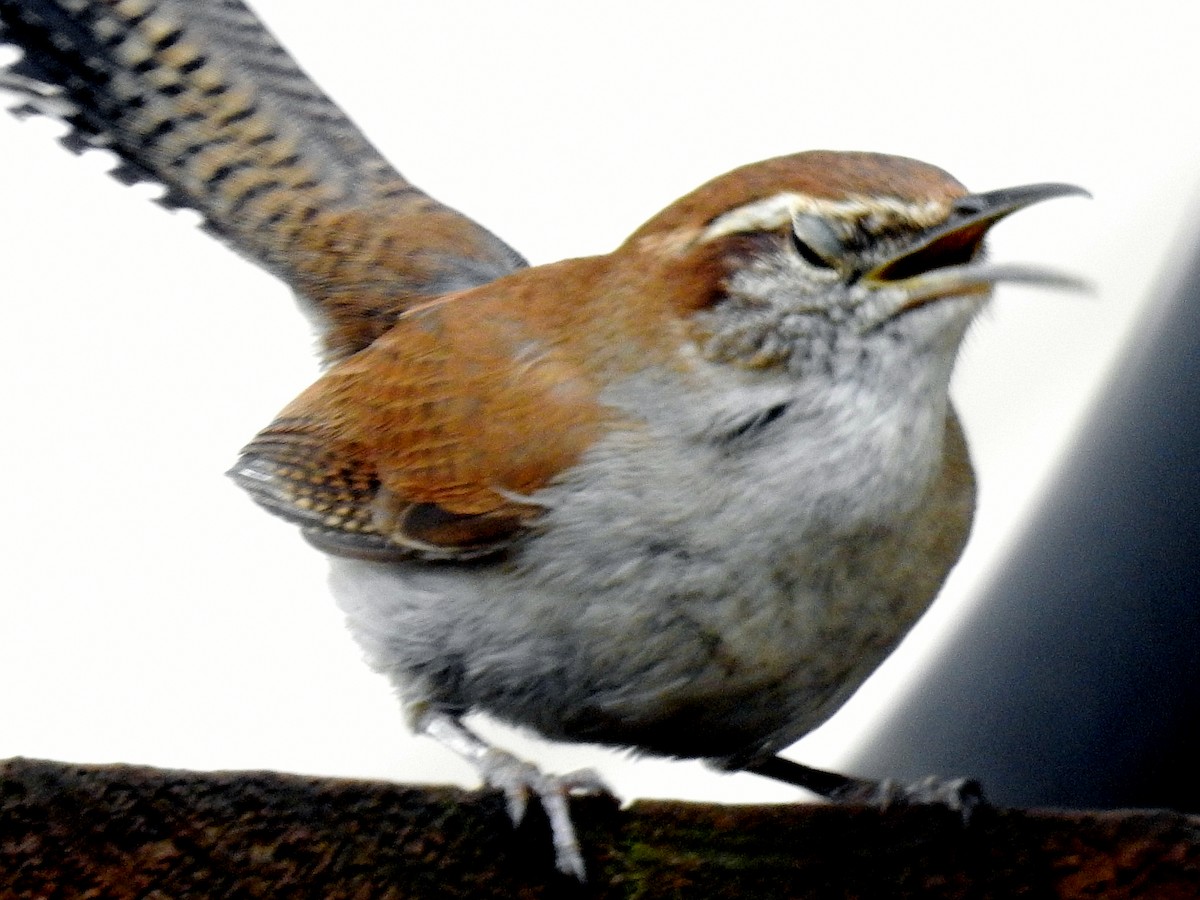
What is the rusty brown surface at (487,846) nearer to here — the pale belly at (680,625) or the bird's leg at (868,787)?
the bird's leg at (868,787)

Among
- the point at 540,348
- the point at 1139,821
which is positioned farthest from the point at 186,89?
the point at 1139,821

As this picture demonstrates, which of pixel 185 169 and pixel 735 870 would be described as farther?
pixel 185 169

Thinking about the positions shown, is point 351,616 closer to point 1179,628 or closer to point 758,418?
point 758,418

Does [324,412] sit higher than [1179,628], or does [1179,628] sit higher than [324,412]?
[324,412]

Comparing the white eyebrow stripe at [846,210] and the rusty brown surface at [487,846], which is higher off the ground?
the white eyebrow stripe at [846,210]

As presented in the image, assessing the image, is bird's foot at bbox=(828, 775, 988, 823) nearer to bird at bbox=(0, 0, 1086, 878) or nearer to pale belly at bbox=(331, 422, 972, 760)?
bird at bbox=(0, 0, 1086, 878)

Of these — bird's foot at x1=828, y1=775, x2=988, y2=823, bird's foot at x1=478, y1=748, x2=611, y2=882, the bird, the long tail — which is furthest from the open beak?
the long tail

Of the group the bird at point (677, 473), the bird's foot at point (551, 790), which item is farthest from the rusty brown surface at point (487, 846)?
the bird at point (677, 473)
